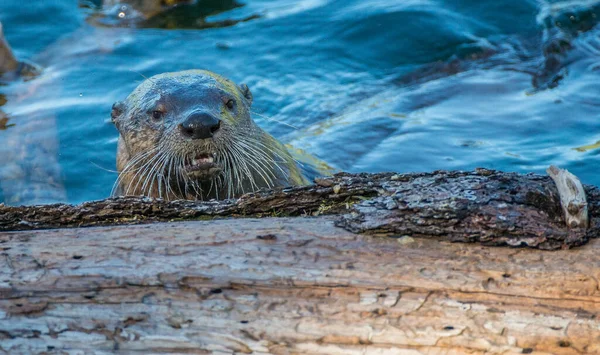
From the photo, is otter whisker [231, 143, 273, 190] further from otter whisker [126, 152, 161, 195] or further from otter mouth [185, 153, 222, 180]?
otter whisker [126, 152, 161, 195]

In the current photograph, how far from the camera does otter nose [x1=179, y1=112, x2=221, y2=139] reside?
4727 millimetres

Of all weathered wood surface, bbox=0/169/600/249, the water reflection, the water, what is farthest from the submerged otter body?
A: the water reflection

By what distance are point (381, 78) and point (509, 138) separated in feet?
5.95

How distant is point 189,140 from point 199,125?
0.50 feet

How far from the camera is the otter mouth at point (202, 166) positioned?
4.88 meters

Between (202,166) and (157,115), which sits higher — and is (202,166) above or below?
below

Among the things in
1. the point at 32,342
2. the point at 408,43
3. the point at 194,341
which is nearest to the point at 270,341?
the point at 194,341

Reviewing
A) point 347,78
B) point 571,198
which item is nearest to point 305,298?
point 571,198

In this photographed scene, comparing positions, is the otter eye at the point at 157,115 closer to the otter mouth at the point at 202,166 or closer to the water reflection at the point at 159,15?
the otter mouth at the point at 202,166

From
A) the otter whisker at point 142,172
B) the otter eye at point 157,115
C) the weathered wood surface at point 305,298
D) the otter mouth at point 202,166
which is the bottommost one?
the weathered wood surface at point 305,298

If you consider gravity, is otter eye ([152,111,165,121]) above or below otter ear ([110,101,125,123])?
below

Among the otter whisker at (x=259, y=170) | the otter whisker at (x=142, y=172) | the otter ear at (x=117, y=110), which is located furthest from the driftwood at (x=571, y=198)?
the otter ear at (x=117, y=110)

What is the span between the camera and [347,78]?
9039 mm

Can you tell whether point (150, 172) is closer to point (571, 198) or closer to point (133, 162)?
point (133, 162)
